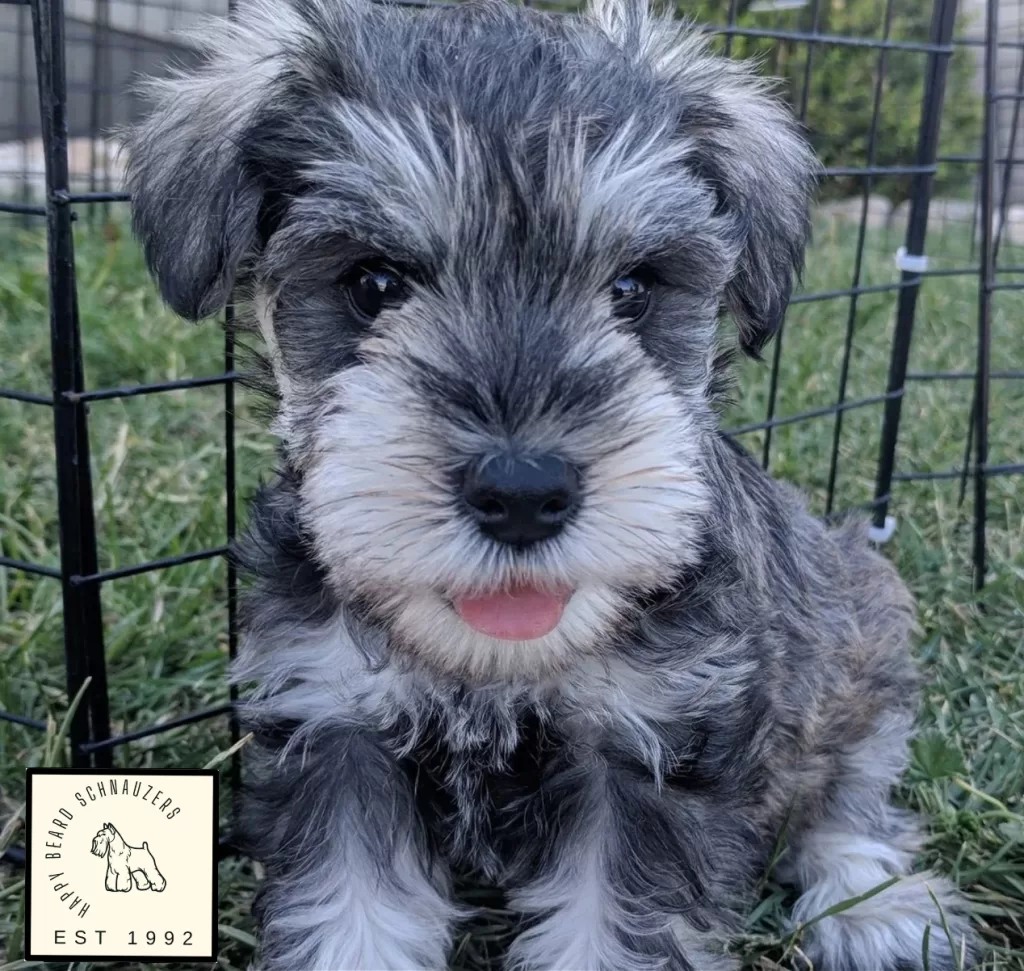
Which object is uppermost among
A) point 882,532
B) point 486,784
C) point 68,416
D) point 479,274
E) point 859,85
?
point 859,85

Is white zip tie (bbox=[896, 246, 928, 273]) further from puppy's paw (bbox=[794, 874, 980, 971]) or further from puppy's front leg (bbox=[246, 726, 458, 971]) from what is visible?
puppy's front leg (bbox=[246, 726, 458, 971])

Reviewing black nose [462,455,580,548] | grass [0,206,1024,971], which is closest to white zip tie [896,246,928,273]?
grass [0,206,1024,971]

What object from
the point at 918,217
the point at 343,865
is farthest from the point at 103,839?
the point at 918,217

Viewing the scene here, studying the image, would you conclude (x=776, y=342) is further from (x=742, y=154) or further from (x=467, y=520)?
(x=467, y=520)

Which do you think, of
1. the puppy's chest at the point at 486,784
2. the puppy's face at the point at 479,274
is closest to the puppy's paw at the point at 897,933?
the puppy's chest at the point at 486,784

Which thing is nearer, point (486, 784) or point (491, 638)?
point (491, 638)

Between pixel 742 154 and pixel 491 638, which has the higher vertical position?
pixel 742 154

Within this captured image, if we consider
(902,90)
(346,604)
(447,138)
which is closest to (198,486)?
(346,604)

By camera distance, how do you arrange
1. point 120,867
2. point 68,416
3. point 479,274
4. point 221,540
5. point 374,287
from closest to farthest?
point 479,274, point 374,287, point 120,867, point 68,416, point 221,540
